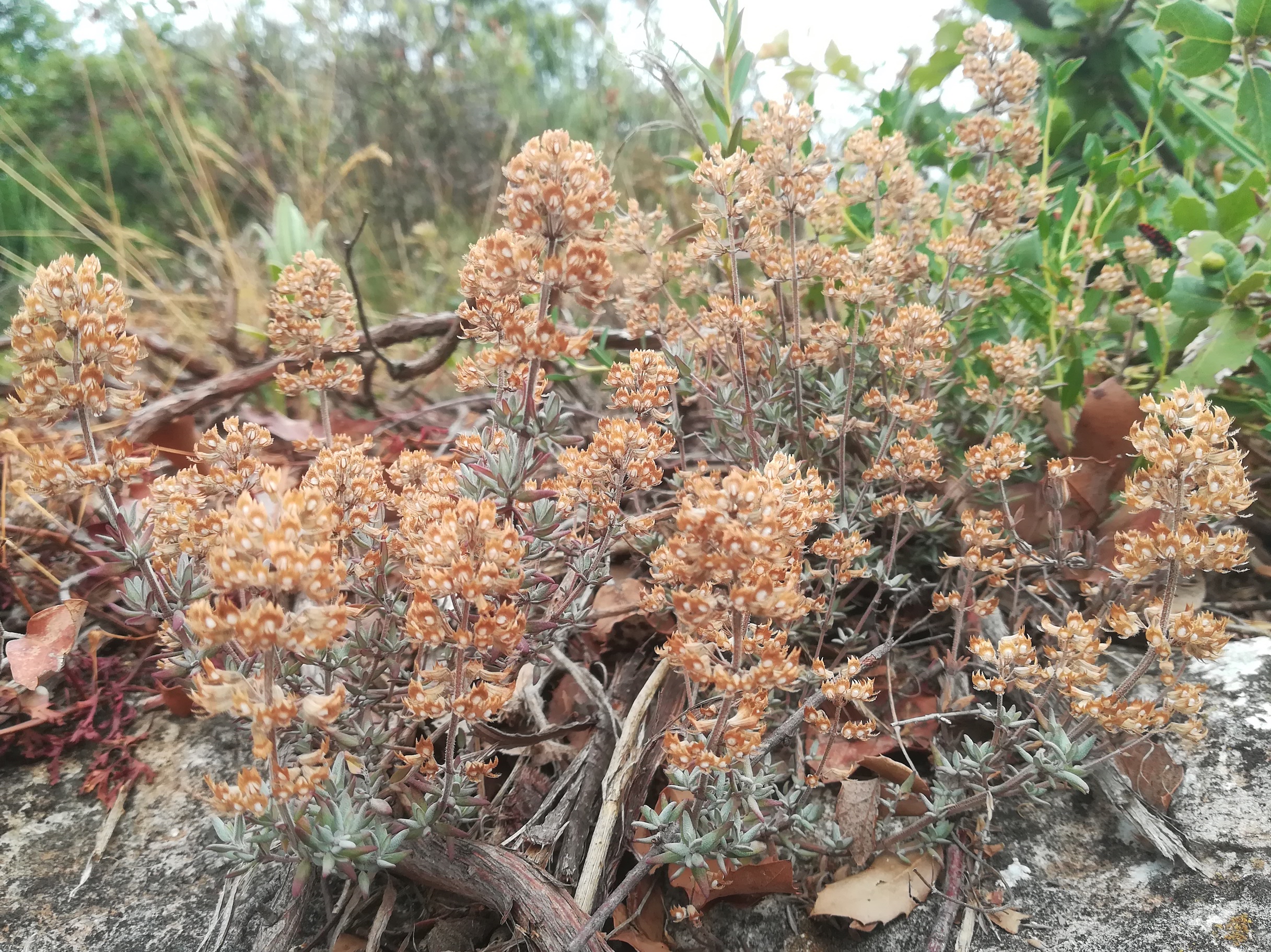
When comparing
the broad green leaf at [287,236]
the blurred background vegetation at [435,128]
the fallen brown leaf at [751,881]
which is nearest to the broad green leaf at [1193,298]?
the blurred background vegetation at [435,128]

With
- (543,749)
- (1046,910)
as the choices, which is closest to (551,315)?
(543,749)

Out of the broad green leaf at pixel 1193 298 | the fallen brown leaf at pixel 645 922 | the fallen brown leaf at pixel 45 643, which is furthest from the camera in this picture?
the broad green leaf at pixel 1193 298

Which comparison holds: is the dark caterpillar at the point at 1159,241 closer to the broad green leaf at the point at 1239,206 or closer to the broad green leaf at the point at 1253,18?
the broad green leaf at the point at 1239,206

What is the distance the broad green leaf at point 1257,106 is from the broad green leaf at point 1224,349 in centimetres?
42

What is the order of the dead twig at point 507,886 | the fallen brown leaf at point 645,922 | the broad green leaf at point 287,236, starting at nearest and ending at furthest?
the dead twig at point 507,886, the fallen brown leaf at point 645,922, the broad green leaf at point 287,236

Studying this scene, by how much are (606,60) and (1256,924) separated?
7725 mm

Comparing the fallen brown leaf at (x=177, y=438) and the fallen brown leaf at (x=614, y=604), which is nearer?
the fallen brown leaf at (x=614, y=604)

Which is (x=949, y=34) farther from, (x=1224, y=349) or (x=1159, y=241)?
(x=1224, y=349)

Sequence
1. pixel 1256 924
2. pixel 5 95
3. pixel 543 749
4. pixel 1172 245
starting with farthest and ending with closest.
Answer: pixel 5 95, pixel 1172 245, pixel 543 749, pixel 1256 924

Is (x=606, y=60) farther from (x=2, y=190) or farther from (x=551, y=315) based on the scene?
(x=551, y=315)

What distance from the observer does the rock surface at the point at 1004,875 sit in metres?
1.26

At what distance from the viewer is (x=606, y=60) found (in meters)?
7.35

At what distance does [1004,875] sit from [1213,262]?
55.1 inches

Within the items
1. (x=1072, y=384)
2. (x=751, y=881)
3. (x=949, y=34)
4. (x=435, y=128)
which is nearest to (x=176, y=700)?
(x=751, y=881)
